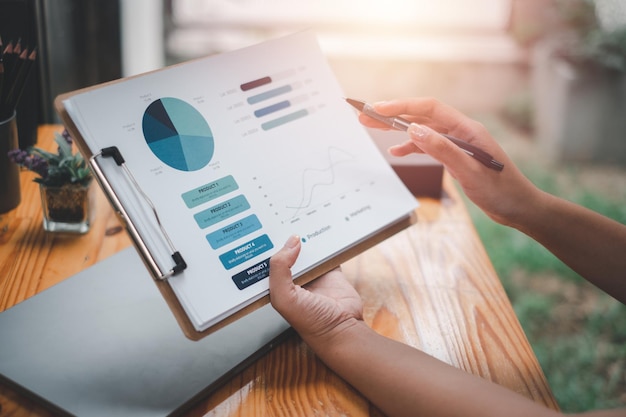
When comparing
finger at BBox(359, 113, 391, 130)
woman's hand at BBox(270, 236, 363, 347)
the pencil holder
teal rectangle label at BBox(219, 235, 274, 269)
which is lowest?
woman's hand at BBox(270, 236, 363, 347)

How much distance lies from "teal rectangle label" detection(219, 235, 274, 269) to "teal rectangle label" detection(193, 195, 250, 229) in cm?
4

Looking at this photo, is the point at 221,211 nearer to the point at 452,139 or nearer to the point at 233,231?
the point at 233,231

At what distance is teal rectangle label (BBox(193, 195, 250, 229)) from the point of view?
65 cm

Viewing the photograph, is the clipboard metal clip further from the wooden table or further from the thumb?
the thumb

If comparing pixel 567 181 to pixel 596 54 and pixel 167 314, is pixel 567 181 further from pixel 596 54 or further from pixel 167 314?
pixel 167 314

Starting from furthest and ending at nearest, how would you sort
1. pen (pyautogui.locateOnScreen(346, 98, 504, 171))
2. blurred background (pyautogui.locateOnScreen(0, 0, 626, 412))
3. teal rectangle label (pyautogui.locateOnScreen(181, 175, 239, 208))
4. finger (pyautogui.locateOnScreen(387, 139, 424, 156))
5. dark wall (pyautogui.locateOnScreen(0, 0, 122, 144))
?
blurred background (pyautogui.locateOnScreen(0, 0, 626, 412)) → dark wall (pyautogui.locateOnScreen(0, 0, 122, 144)) → finger (pyautogui.locateOnScreen(387, 139, 424, 156)) → pen (pyautogui.locateOnScreen(346, 98, 504, 171)) → teal rectangle label (pyautogui.locateOnScreen(181, 175, 239, 208))

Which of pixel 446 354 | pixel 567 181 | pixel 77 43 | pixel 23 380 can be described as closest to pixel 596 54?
pixel 567 181

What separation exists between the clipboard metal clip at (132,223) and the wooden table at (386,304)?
134 millimetres

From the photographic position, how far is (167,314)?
70cm

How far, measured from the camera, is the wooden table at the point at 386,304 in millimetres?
612

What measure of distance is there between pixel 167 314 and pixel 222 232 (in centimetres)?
13

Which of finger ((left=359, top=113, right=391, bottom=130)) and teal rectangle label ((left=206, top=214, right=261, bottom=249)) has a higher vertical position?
finger ((left=359, top=113, right=391, bottom=130))

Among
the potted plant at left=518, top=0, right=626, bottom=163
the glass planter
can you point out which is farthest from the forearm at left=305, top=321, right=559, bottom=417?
the potted plant at left=518, top=0, right=626, bottom=163

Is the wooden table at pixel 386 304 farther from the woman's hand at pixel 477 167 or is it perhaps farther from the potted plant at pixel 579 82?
the potted plant at pixel 579 82
